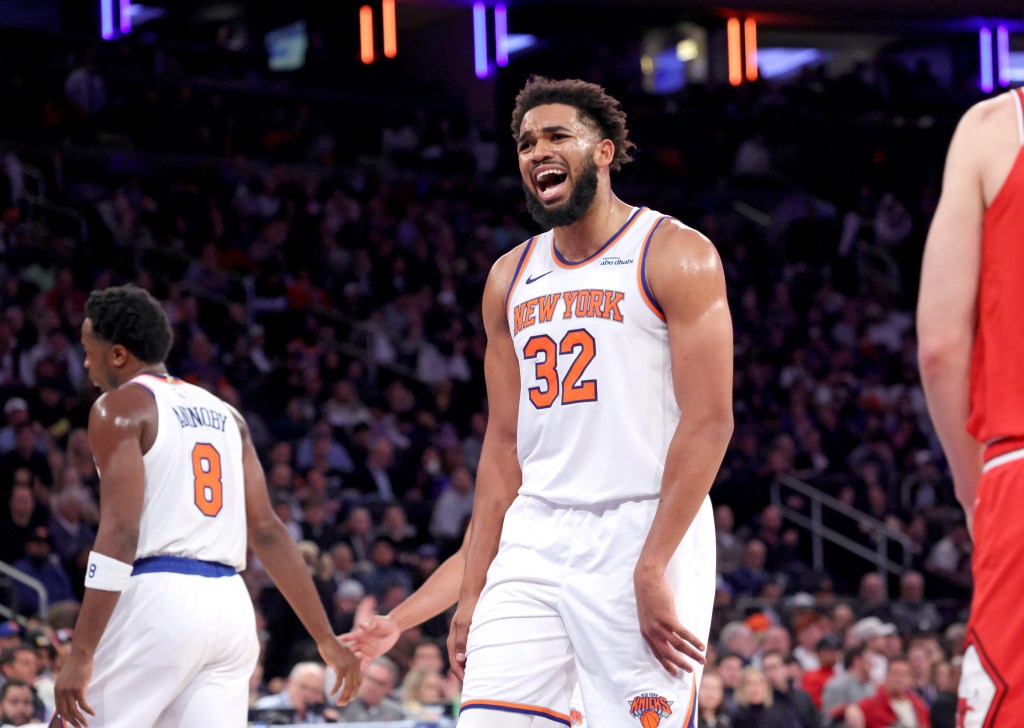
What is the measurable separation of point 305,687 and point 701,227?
13.0 metres

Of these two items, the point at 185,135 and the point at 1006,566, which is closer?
the point at 1006,566

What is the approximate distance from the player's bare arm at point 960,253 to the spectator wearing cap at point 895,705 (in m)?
8.73

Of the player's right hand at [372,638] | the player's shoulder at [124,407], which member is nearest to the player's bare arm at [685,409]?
the player's right hand at [372,638]

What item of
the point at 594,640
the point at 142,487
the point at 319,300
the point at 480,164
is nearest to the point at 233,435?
the point at 142,487

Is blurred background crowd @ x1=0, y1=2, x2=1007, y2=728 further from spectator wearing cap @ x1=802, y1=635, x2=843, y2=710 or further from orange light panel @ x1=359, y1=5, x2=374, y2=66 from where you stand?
orange light panel @ x1=359, y1=5, x2=374, y2=66

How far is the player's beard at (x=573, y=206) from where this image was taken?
13.2ft

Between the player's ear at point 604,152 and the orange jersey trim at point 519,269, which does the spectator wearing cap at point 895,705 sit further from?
the player's ear at point 604,152

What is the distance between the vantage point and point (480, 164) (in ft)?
67.9

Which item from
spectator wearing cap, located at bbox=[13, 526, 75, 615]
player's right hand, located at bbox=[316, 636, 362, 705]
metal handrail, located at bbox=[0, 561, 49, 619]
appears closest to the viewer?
player's right hand, located at bbox=[316, 636, 362, 705]

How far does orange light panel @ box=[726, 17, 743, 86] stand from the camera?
24688 mm

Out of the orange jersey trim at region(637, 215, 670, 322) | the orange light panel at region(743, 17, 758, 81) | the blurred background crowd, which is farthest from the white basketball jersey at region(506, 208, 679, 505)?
the orange light panel at region(743, 17, 758, 81)

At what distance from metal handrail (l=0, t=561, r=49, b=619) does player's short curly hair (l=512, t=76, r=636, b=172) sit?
6999 mm

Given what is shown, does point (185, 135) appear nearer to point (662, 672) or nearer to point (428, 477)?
point (428, 477)

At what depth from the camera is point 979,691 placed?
7.57ft
